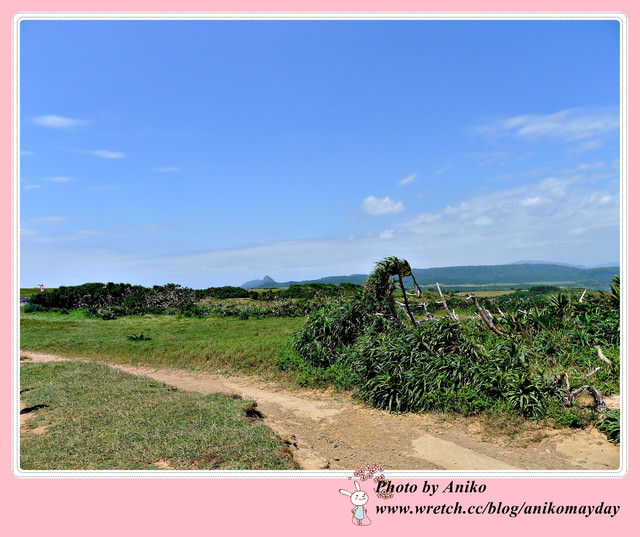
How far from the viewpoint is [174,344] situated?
16.4 meters

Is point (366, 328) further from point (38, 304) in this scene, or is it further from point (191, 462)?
point (38, 304)

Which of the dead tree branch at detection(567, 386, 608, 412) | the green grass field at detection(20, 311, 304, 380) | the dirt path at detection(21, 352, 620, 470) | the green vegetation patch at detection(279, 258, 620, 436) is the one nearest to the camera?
the dirt path at detection(21, 352, 620, 470)

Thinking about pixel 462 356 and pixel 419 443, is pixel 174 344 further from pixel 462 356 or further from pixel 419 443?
pixel 419 443

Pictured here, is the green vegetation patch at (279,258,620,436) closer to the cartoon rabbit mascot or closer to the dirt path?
the dirt path

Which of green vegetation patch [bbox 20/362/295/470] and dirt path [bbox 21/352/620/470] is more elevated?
green vegetation patch [bbox 20/362/295/470]

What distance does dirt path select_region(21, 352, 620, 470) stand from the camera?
20.4 feet

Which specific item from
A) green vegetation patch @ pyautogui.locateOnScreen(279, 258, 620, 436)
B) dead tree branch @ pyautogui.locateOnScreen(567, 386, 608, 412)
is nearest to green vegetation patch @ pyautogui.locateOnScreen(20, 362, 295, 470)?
green vegetation patch @ pyautogui.locateOnScreen(279, 258, 620, 436)

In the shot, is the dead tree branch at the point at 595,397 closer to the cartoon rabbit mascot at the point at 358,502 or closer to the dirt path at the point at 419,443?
the dirt path at the point at 419,443

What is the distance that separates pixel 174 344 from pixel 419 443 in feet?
38.1

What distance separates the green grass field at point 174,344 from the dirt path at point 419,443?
147 inches

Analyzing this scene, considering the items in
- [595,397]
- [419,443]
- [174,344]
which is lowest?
[419,443]

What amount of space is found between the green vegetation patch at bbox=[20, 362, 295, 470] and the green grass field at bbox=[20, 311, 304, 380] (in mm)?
3436

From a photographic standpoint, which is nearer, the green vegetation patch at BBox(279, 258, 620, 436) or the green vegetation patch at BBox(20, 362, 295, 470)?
the green vegetation patch at BBox(20, 362, 295, 470)

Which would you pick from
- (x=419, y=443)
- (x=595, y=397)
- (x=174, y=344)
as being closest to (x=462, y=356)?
(x=595, y=397)
